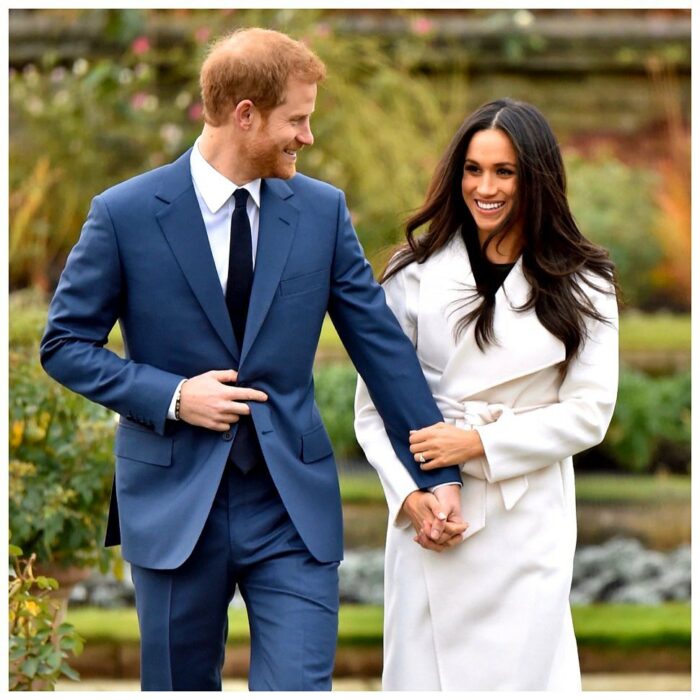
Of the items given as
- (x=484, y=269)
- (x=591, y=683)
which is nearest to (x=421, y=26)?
(x=591, y=683)

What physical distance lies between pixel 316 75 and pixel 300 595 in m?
1.24

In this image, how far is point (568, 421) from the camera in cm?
376

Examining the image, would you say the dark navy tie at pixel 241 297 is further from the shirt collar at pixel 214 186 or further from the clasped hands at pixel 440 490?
the clasped hands at pixel 440 490

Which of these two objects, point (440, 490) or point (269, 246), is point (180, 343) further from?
point (440, 490)

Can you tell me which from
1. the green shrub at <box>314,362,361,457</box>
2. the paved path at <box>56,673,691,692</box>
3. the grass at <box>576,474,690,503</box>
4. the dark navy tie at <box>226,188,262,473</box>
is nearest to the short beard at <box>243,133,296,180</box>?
the dark navy tie at <box>226,188,262,473</box>

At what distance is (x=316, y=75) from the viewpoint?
3561mm

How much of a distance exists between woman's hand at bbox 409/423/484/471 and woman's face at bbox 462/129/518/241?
0.54 metres

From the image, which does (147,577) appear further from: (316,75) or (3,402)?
(316,75)

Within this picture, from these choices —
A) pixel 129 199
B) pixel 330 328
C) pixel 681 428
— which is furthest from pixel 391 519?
pixel 330 328

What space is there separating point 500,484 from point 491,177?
2.56ft

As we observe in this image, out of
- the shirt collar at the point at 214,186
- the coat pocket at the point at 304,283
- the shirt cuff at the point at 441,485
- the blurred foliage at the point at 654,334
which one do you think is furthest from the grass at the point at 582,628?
the blurred foliage at the point at 654,334

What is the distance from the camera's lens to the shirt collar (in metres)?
3.64

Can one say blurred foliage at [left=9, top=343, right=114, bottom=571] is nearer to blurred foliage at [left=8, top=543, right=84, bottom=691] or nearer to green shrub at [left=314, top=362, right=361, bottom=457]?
blurred foliage at [left=8, top=543, right=84, bottom=691]

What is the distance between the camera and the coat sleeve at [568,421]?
12.3 feet
